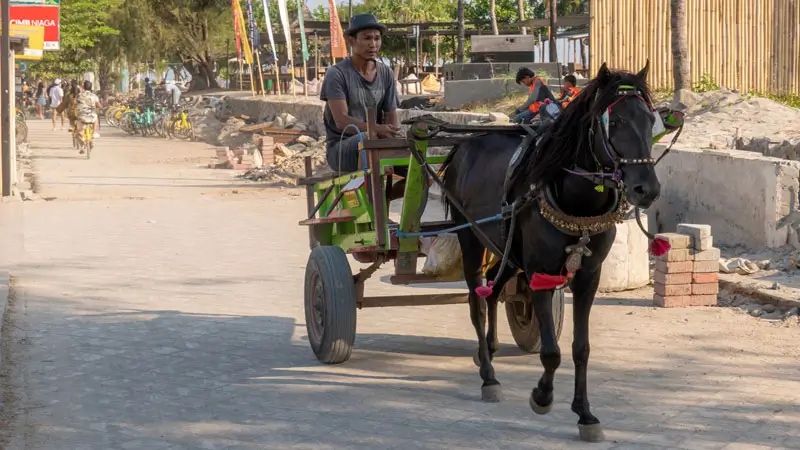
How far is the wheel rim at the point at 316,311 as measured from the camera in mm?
7602

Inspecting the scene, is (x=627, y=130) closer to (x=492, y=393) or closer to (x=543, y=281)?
(x=543, y=281)

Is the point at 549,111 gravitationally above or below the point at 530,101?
below

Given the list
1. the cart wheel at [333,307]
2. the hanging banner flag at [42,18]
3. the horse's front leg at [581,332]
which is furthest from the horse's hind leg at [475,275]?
the hanging banner flag at [42,18]

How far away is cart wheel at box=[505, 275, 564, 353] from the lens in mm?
7480

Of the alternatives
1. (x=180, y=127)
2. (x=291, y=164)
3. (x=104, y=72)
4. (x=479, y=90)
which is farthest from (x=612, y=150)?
(x=104, y=72)

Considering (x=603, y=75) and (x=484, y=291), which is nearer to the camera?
(x=603, y=75)

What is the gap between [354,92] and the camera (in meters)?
8.03

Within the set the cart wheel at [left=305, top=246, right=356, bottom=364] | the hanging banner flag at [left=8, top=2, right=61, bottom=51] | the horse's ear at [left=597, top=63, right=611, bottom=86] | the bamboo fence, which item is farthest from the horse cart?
the hanging banner flag at [left=8, top=2, right=61, bottom=51]

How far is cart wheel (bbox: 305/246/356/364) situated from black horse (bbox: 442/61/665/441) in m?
1.10

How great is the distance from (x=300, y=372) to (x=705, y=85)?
13.5 meters

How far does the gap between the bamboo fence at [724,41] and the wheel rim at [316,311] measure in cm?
1326

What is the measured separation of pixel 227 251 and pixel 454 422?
24.6 feet

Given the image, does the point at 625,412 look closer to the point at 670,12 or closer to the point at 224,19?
the point at 670,12

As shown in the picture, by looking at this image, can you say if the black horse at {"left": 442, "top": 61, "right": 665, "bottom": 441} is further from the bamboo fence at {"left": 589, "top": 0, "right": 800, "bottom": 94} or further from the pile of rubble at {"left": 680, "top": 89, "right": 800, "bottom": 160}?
the bamboo fence at {"left": 589, "top": 0, "right": 800, "bottom": 94}
